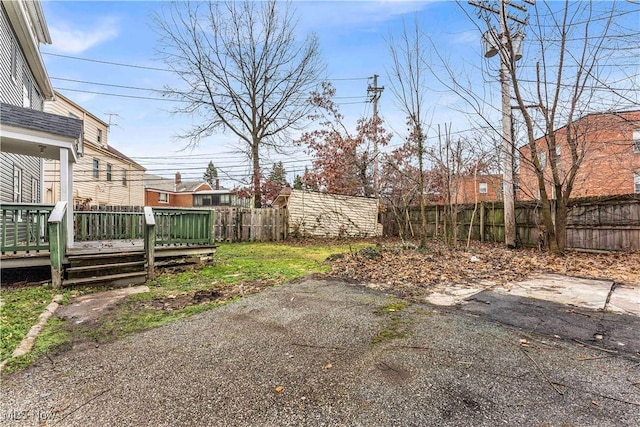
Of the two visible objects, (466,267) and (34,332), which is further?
(466,267)

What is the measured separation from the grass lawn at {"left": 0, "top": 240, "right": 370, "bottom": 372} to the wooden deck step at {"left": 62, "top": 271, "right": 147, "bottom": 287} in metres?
0.13

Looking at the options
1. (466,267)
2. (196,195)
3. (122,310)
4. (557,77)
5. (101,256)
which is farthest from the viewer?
(196,195)

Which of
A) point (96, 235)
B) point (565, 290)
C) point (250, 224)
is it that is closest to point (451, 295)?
point (565, 290)

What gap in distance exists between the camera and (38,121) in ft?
19.0

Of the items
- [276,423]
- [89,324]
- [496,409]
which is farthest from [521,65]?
[89,324]

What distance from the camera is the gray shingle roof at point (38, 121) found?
5.49 meters

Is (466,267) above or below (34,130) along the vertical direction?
below

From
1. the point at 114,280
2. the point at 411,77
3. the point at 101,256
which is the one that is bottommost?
the point at 114,280

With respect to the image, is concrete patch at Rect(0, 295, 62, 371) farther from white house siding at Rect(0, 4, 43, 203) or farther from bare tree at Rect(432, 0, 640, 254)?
bare tree at Rect(432, 0, 640, 254)

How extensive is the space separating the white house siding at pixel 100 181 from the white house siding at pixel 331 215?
13745 mm

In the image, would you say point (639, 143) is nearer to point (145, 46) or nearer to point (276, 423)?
point (276, 423)

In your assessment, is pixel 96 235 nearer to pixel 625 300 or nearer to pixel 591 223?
pixel 625 300

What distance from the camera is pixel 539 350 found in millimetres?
2553

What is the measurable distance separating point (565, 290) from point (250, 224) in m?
12.0
